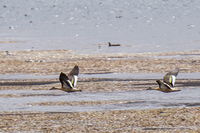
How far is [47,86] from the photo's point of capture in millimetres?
17672

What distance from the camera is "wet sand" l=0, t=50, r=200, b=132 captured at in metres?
11.6

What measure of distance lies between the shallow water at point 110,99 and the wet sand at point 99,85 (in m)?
0.47

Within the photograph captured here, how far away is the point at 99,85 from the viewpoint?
1756cm

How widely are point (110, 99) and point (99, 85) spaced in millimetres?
2683

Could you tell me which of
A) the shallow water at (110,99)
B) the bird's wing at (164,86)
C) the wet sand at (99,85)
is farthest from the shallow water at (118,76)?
the bird's wing at (164,86)

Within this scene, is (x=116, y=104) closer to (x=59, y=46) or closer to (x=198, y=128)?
(x=198, y=128)

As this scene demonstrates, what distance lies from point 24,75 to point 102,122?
362 inches

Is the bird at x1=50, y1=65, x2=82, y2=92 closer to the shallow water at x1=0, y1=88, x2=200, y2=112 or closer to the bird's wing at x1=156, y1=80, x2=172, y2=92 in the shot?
the shallow water at x1=0, y1=88, x2=200, y2=112

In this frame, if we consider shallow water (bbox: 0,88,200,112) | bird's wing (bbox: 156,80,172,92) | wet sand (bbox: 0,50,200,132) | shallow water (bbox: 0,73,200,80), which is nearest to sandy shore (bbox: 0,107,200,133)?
wet sand (bbox: 0,50,200,132)

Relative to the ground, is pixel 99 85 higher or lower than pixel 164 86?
lower

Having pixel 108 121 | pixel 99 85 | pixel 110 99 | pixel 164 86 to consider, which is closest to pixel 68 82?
pixel 108 121

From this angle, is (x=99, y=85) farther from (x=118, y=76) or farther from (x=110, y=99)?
(x=110, y=99)

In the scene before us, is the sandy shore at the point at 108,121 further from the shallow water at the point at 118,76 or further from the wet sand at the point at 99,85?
the shallow water at the point at 118,76

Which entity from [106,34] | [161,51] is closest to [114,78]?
[161,51]
